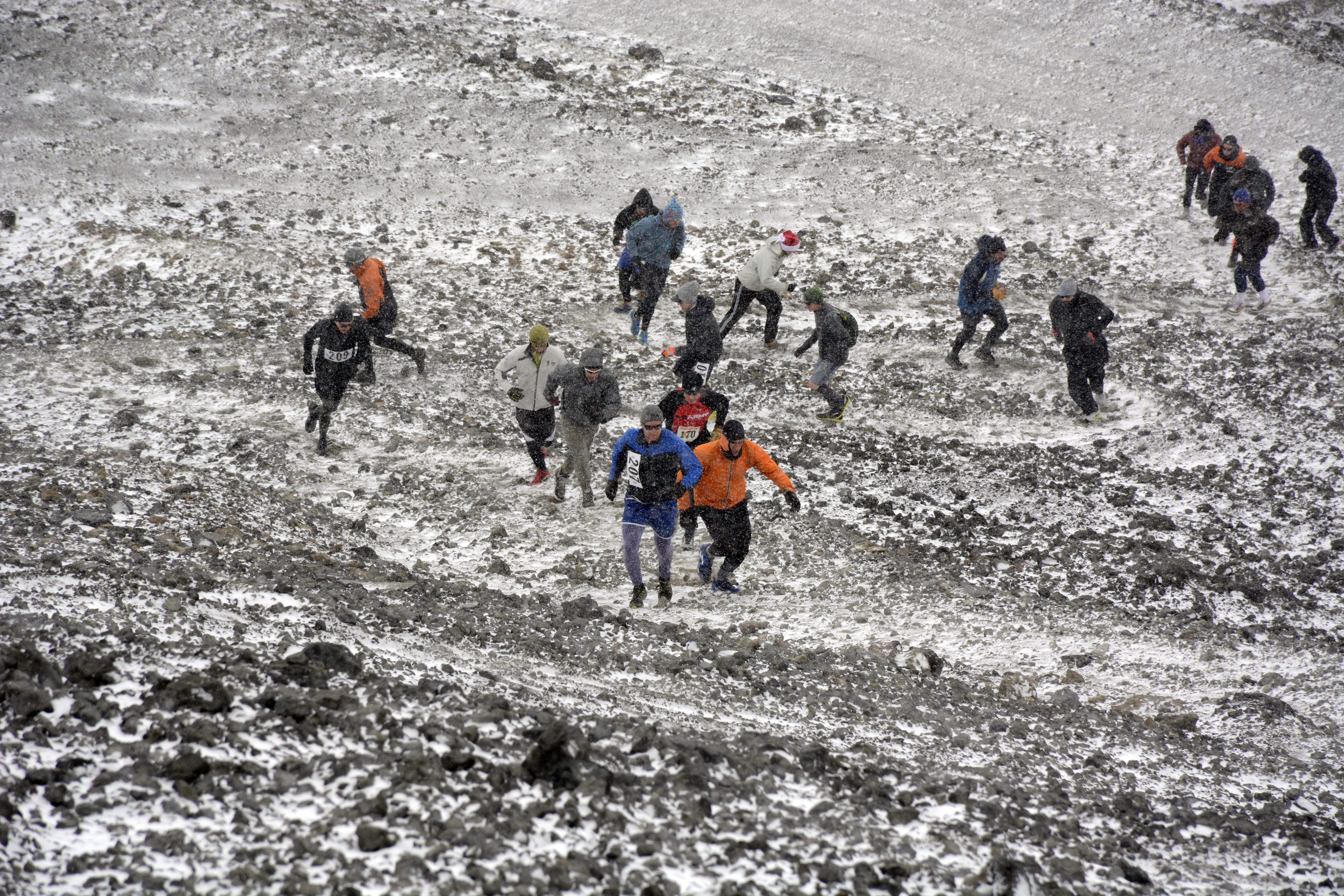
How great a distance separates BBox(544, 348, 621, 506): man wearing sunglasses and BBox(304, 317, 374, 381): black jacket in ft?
7.73

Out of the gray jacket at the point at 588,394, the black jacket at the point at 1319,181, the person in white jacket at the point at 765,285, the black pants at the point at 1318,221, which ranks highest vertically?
the black jacket at the point at 1319,181

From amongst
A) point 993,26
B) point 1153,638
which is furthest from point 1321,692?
point 993,26

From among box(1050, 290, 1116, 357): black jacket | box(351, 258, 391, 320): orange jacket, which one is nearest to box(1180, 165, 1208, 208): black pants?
box(1050, 290, 1116, 357): black jacket

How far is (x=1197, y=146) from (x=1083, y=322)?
7608 millimetres

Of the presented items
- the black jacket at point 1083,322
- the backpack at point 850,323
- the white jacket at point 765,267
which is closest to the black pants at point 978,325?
the black jacket at point 1083,322

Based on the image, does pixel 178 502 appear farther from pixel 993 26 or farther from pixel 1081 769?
pixel 993 26

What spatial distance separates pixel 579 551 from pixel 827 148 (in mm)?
12852

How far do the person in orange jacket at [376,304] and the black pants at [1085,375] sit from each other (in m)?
8.22

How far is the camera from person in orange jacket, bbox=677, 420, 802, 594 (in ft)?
24.5

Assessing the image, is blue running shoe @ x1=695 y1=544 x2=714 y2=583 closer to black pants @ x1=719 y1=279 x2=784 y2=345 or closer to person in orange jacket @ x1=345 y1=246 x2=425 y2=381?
black pants @ x1=719 y1=279 x2=784 y2=345

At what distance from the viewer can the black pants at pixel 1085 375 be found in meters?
10.7

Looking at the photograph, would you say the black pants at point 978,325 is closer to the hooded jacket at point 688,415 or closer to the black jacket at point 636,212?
the black jacket at point 636,212

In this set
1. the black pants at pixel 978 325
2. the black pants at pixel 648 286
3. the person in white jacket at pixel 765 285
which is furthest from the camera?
the black pants at pixel 648 286

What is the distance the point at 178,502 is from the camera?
782cm
